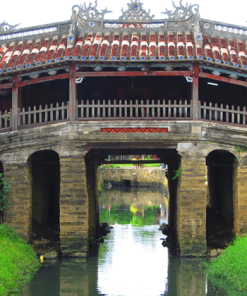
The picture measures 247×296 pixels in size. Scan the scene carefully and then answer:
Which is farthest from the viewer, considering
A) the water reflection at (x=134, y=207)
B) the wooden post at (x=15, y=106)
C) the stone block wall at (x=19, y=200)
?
the water reflection at (x=134, y=207)

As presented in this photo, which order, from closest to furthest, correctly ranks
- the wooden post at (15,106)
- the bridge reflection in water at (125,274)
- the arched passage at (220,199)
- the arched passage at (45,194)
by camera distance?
the bridge reflection in water at (125,274)
the wooden post at (15,106)
the arched passage at (220,199)
the arched passage at (45,194)

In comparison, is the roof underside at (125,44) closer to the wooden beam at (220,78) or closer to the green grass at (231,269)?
the wooden beam at (220,78)

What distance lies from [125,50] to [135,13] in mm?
1880

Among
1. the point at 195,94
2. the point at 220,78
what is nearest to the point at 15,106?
the point at 195,94

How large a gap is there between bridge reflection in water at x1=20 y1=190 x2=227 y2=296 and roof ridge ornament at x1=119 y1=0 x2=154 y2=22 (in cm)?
790

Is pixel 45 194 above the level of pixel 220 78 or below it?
below

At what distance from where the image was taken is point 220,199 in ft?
63.9

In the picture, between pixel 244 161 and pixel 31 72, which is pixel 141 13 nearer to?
pixel 31 72

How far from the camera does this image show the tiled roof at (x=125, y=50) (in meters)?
13.9

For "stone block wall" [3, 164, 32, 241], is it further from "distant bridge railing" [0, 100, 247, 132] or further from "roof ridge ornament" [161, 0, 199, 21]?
"roof ridge ornament" [161, 0, 199, 21]

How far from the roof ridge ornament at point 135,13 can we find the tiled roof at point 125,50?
1.53 feet

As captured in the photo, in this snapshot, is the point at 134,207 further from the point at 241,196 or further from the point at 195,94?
the point at 195,94

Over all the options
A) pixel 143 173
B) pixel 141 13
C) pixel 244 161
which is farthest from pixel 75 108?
pixel 143 173

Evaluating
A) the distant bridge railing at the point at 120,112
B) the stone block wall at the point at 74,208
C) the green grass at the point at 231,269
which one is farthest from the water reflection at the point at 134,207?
the green grass at the point at 231,269
